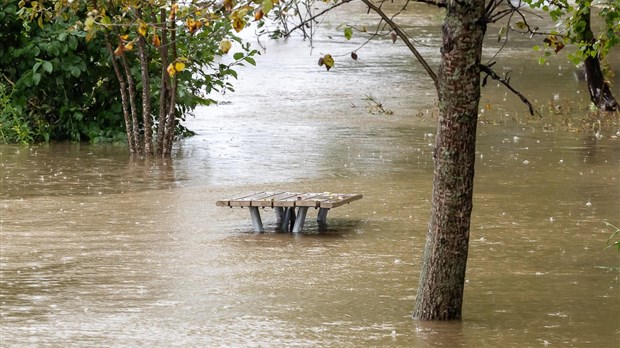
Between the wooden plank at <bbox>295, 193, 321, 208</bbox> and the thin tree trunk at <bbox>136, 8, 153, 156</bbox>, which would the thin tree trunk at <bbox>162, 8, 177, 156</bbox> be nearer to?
the thin tree trunk at <bbox>136, 8, 153, 156</bbox>

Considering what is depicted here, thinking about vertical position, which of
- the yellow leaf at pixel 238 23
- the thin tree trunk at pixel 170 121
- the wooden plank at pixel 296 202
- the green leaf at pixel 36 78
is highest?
the yellow leaf at pixel 238 23

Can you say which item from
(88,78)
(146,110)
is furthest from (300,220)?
(88,78)

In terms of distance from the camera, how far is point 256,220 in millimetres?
10375

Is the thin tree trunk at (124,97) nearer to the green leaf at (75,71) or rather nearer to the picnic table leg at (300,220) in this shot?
the green leaf at (75,71)

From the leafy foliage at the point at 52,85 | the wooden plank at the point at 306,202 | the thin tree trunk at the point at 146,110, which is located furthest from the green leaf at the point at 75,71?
the wooden plank at the point at 306,202

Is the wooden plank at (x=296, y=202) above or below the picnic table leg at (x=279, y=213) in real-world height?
above

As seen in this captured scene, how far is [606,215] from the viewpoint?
11.0 m

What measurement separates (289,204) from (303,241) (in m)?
0.33

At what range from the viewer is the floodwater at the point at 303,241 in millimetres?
7242

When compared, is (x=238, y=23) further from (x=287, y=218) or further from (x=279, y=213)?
(x=279, y=213)

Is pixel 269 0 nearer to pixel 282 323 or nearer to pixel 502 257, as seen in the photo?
pixel 282 323

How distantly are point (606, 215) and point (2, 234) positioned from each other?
5277 millimetres

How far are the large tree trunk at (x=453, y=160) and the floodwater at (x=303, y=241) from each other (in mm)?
244

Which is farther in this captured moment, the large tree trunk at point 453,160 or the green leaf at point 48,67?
the green leaf at point 48,67
